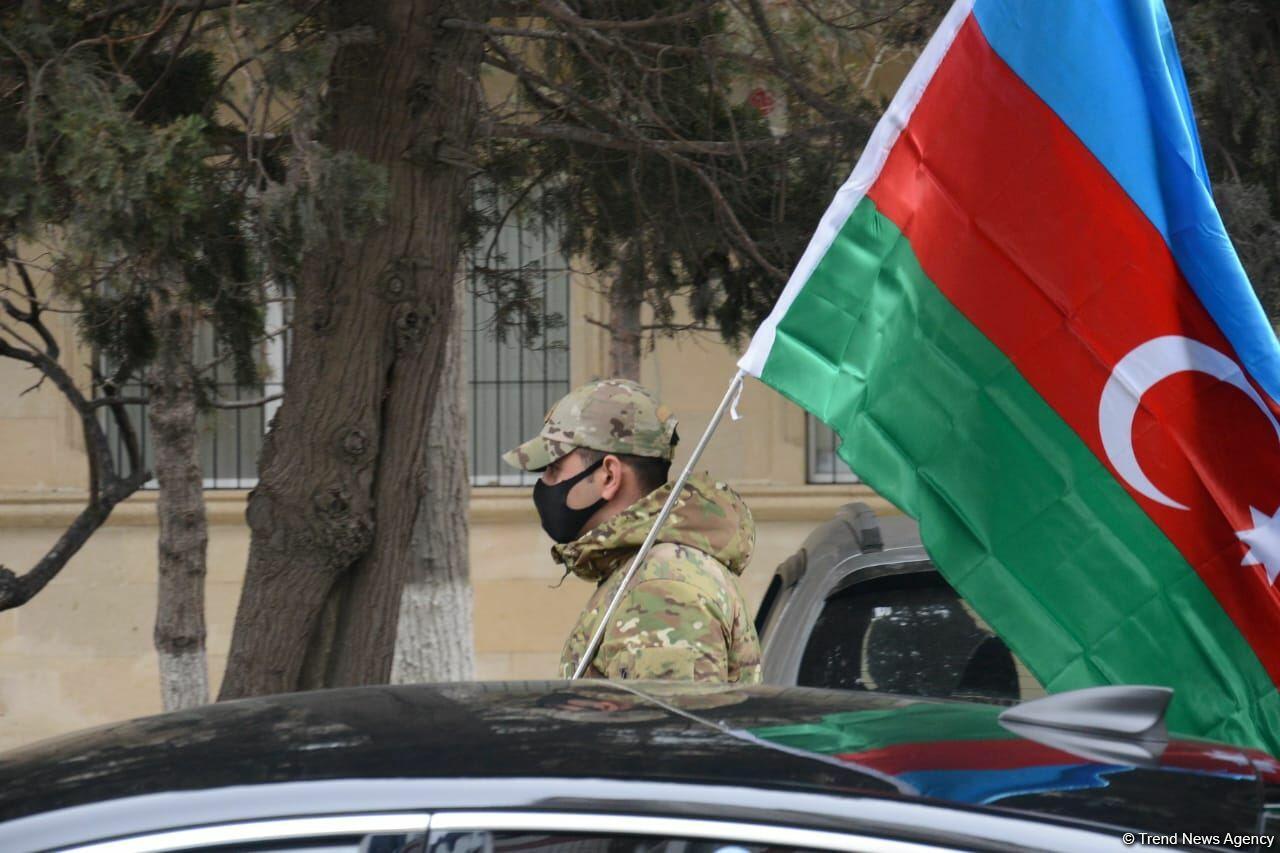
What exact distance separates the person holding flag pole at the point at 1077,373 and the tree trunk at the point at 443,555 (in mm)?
4246

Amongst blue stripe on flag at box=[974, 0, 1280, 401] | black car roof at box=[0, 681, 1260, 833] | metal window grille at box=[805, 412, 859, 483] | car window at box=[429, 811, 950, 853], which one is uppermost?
blue stripe on flag at box=[974, 0, 1280, 401]

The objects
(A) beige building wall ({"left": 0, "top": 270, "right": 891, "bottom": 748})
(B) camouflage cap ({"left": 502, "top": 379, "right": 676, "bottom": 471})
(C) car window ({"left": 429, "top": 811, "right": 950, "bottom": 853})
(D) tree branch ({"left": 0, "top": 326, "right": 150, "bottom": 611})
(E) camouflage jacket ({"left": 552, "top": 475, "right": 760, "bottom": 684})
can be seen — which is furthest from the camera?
(A) beige building wall ({"left": 0, "top": 270, "right": 891, "bottom": 748})

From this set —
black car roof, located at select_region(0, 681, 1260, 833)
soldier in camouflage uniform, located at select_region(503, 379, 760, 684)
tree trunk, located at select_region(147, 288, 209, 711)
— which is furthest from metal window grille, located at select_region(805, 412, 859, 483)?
black car roof, located at select_region(0, 681, 1260, 833)

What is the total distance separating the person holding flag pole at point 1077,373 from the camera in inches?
113

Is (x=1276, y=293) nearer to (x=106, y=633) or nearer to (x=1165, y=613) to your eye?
(x=1165, y=613)

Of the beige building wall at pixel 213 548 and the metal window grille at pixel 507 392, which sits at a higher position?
the metal window grille at pixel 507 392

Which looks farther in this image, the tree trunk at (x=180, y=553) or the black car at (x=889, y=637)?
the tree trunk at (x=180, y=553)

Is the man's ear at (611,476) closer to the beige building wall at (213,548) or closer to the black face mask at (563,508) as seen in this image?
the black face mask at (563,508)

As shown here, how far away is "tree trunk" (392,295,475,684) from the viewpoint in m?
7.22

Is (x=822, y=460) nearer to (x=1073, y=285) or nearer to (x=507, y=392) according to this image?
(x=507, y=392)

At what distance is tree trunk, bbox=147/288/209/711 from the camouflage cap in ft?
10.8

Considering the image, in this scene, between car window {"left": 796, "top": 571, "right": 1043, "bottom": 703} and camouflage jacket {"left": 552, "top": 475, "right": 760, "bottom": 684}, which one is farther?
car window {"left": 796, "top": 571, "right": 1043, "bottom": 703}

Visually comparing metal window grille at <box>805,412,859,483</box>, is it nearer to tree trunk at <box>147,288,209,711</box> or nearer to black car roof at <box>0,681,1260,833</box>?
tree trunk at <box>147,288,209,711</box>

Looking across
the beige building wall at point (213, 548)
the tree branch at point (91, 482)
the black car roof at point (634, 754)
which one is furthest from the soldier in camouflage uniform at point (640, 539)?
the beige building wall at point (213, 548)
